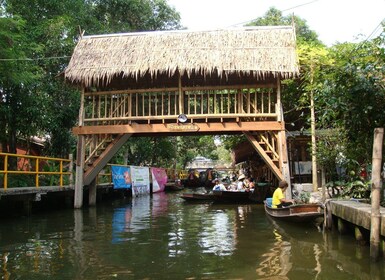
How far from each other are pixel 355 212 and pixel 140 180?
16.4m

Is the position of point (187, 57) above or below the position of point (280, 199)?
above

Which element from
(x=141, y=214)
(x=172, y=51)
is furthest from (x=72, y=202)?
(x=172, y=51)

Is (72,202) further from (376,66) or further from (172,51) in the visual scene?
(376,66)

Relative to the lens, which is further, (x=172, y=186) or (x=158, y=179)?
(x=172, y=186)

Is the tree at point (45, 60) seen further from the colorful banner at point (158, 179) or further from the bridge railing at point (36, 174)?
the colorful banner at point (158, 179)

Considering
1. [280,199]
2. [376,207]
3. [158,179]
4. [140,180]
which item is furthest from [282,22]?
[376,207]

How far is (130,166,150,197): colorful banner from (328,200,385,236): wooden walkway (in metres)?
13.8

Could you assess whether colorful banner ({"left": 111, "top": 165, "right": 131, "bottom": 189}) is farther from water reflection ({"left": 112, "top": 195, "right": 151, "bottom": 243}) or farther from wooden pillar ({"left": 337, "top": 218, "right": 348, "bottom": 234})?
wooden pillar ({"left": 337, "top": 218, "right": 348, "bottom": 234})

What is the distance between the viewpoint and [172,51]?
1460 centimetres

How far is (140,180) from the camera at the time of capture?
2295cm

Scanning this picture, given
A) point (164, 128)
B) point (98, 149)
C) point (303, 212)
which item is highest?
point (164, 128)

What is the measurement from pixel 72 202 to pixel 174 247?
972 cm

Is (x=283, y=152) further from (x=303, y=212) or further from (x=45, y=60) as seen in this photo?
(x=45, y=60)

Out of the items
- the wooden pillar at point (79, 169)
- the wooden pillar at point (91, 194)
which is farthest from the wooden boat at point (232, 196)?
the wooden pillar at point (79, 169)
